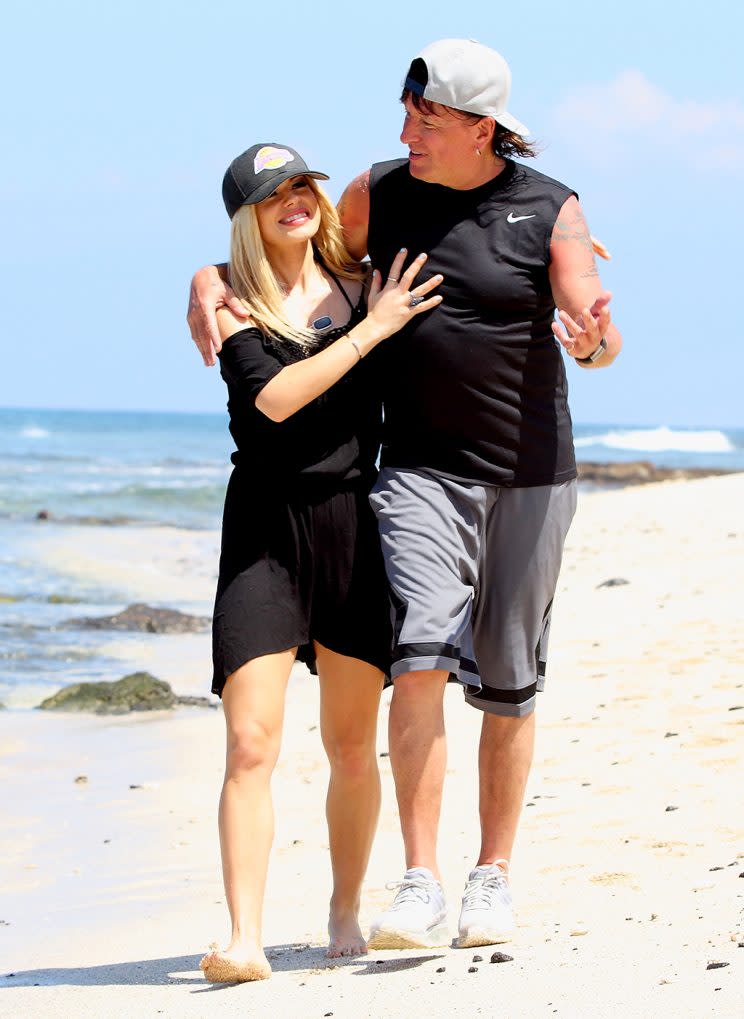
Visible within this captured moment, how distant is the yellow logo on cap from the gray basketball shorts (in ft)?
2.88

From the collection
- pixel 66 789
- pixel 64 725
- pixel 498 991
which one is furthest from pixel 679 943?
pixel 64 725

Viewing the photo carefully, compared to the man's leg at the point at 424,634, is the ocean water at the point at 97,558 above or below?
below

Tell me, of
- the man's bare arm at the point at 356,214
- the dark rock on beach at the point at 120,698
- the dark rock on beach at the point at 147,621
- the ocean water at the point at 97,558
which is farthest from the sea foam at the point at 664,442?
the man's bare arm at the point at 356,214

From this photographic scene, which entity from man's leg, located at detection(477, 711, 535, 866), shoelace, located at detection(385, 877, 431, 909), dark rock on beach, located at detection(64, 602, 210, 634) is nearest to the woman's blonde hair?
man's leg, located at detection(477, 711, 535, 866)

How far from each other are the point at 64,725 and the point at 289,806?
8.23 ft

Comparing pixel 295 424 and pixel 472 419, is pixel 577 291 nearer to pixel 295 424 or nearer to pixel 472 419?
pixel 472 419

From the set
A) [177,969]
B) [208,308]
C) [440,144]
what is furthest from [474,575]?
[177,969]

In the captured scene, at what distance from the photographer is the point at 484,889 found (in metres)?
3.93

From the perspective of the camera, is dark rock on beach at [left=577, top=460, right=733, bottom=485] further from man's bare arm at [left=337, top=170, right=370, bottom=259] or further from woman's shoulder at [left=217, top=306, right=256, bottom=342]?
woman's shoulder at [left=217, top=306, right=256, bottom=342]

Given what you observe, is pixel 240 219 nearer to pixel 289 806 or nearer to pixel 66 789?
pixel 289 806

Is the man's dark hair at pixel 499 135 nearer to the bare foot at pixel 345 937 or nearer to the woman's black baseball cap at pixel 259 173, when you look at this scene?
the woman's black baseball cap at pixel 259 173

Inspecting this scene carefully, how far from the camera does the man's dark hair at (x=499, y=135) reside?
3.91 metres

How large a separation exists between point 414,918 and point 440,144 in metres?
2.01

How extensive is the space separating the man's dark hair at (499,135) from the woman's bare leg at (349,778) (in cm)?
147
